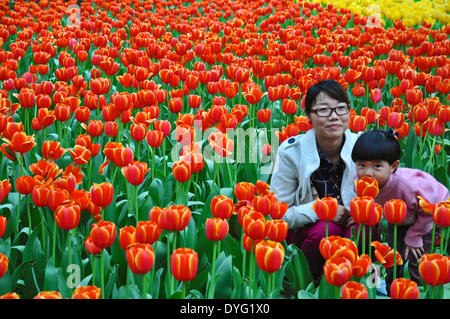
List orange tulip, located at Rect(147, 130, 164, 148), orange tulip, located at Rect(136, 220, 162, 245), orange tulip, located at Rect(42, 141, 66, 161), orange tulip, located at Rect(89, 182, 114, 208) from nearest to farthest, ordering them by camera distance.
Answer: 1. orange tulip, located at Rect(136, 220, 162, 245)
2. orange tulip, located at Rect(89, 182, 114, 208)
3. orange tulip, located at Rect(42, 141, 66, 161)
4. orange tulip, located at Rect(147, 130, 164, 148)

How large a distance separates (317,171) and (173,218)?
117 centimetres

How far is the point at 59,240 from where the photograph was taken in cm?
268

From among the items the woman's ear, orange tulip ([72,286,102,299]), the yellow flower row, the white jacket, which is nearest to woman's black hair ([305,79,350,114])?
the white jacket

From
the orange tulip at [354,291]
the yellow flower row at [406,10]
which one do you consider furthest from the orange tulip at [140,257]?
the yellow flower row at [406,10]

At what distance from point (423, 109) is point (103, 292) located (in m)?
2.26

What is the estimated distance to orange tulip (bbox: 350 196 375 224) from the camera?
2196 millimetres

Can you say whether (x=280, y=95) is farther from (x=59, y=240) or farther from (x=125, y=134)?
(x=59, y=240)

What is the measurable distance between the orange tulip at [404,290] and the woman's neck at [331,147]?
1351 mm

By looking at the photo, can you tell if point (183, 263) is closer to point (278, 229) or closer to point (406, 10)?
point (278, 229)

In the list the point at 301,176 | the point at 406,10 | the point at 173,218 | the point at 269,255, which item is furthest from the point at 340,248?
the point at 406,10

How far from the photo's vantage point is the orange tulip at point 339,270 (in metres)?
1.77

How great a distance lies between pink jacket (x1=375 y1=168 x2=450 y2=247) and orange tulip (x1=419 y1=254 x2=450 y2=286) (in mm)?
909

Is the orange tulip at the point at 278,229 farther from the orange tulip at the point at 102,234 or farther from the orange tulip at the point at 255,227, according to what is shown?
the orange tulip at the point at 102,234

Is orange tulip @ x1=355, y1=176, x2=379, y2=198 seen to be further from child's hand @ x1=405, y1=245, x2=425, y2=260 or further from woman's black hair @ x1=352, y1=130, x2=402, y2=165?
child's hand @ x1=405, y1=245, x2=425, y2=260
